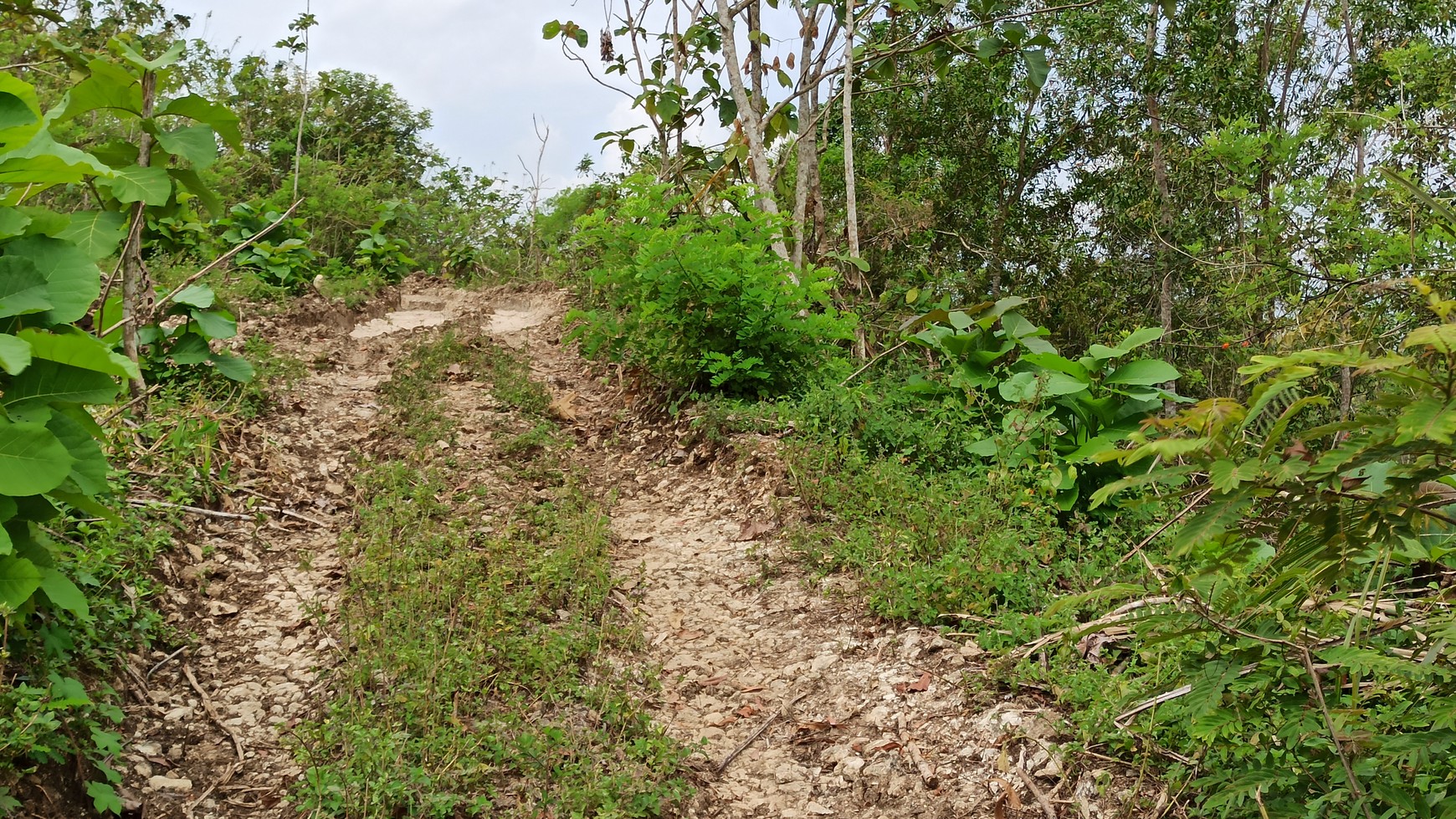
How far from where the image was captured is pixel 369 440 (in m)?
7.07

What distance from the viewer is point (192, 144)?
4.53m

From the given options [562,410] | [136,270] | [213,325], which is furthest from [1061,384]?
[136,270]

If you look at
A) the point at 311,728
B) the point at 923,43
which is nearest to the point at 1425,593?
the point at 311,728

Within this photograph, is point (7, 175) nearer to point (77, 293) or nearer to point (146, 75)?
point (77, 293)

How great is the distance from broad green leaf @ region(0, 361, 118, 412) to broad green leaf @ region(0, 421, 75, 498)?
0.84ft

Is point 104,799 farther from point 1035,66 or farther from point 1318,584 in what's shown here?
point 1035,66

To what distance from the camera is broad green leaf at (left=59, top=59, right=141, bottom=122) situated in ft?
13.6

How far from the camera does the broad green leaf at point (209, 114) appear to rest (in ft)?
14.0

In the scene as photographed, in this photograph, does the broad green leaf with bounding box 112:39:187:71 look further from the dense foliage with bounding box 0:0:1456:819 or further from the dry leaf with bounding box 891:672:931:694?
the dry leaf with bounding box 891:672:931:694

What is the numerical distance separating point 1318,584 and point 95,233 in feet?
15.3

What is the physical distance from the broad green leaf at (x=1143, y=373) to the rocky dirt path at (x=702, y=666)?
2222 mm

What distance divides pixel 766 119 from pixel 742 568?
210 inches

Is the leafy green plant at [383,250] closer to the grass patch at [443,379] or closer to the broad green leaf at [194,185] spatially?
the grass patch at [443,379]

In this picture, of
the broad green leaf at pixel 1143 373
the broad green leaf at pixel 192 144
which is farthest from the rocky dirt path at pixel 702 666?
the broad green leaf at pixel 1143 373
